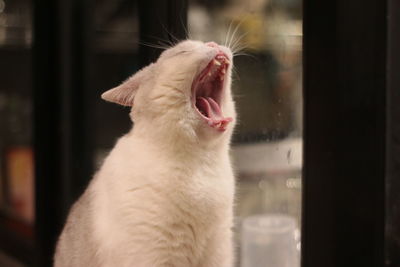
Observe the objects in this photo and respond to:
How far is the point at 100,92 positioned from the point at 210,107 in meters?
0.37

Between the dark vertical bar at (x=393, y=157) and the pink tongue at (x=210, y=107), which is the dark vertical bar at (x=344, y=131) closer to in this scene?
the dark vertical bar at (x=393, y=157)

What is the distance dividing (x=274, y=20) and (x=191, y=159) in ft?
0.94

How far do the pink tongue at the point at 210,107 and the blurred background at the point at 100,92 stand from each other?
7 cm

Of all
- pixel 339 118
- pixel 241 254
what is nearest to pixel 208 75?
pixel 339 118

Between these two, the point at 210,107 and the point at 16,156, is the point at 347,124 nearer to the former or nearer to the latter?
the point at 210,107

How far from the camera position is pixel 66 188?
1.20 metres

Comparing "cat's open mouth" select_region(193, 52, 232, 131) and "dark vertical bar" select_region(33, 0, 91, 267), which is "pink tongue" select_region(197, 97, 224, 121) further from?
"dark vertical bar" select_region(33, 0, 91, 267)

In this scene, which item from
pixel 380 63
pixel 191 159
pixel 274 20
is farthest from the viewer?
pixel 274 20

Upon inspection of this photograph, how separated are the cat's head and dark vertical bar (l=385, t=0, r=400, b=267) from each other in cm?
20

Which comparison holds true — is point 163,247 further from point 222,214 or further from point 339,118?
point 339,118

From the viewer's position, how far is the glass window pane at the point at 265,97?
0.73 metres

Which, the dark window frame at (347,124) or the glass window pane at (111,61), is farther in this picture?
the glass window pane at (111,61)

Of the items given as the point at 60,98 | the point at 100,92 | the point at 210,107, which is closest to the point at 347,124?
the point at 210,107

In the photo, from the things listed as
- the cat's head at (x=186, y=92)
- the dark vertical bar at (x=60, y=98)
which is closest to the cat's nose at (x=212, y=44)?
the cat's head at (x=186, y=92)
